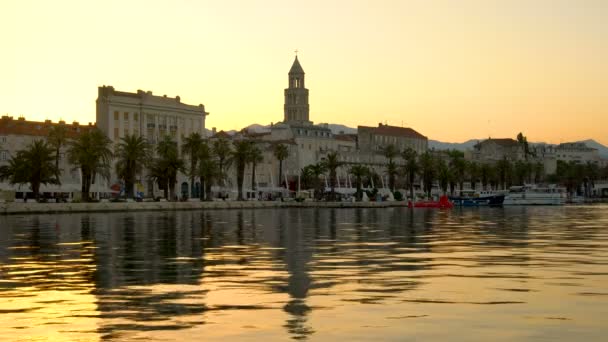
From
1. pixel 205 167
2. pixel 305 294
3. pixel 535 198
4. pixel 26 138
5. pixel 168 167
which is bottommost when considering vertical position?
pixel 305 294

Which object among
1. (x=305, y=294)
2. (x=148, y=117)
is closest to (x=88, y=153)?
(x=148, y=117)

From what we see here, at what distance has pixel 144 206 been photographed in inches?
4764

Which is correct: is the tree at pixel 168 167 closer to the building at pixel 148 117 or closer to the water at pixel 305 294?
the building at pixel 148 117

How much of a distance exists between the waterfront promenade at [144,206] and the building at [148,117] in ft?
63.1

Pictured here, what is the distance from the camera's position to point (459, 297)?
20281 mm

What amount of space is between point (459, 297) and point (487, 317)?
3.11 metres

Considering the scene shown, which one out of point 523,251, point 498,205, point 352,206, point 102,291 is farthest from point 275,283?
point 498,205

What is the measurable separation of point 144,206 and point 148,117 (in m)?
46.2

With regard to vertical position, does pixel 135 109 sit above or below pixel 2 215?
→ above

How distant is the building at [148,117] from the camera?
158 metres

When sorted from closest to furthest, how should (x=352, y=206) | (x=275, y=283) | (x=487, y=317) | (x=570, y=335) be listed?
(x=570, y=335)
(x=487, y=317)
(x=275, y=283)
(x=352, y=206)

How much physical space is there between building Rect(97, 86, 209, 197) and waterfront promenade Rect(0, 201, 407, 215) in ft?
63.1

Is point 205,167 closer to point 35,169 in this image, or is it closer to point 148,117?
point 148,117

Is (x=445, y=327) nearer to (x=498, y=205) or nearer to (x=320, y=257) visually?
A: (x=320, y=257)
